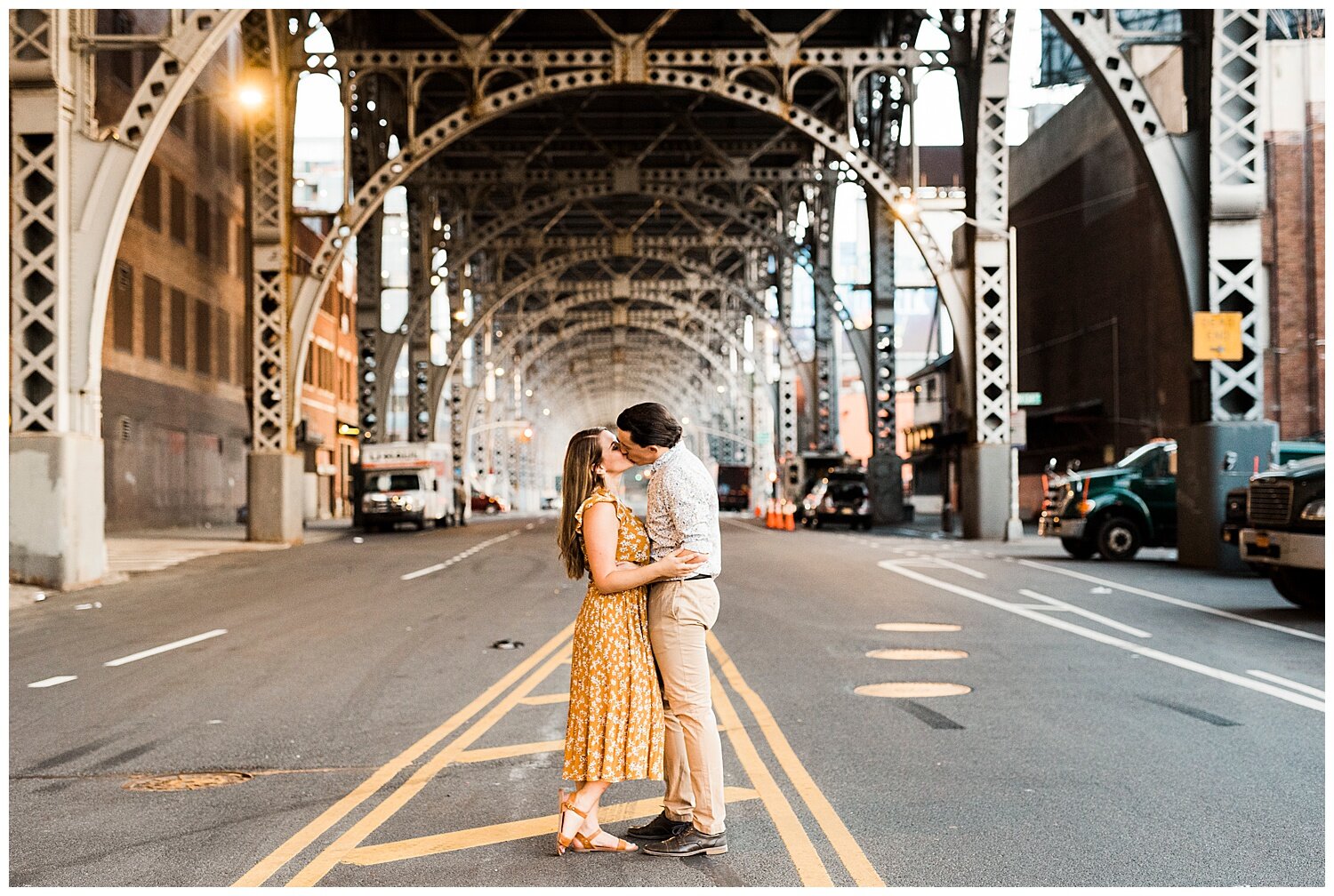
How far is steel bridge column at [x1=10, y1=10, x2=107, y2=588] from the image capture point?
19141 mm

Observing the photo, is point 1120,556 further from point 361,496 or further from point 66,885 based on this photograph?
point 361,496

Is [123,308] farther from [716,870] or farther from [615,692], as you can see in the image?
[716,870]

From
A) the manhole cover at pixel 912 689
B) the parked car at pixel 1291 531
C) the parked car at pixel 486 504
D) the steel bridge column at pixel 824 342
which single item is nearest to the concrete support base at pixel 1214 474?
the parked car at pixel 1291 531

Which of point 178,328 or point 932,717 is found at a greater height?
point 178,328

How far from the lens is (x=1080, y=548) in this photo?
2502cm

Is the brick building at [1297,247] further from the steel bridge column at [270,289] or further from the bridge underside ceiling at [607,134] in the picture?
the steel bridge column at [270,289]

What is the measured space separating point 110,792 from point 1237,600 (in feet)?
44.7

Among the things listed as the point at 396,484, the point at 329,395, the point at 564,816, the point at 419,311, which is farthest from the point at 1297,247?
the point at 329,395

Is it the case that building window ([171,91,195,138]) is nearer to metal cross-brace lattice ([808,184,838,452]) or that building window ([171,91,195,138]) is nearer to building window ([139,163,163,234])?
building window ([139,163,163,234])

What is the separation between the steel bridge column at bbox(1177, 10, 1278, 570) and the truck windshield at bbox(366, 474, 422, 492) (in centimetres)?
2740

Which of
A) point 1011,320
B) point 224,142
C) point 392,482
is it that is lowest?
point 392,482

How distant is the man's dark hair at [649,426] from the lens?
5.75 meters

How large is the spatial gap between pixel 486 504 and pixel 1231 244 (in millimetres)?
56469

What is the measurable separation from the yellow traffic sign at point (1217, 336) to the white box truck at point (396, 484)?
2768 cm
